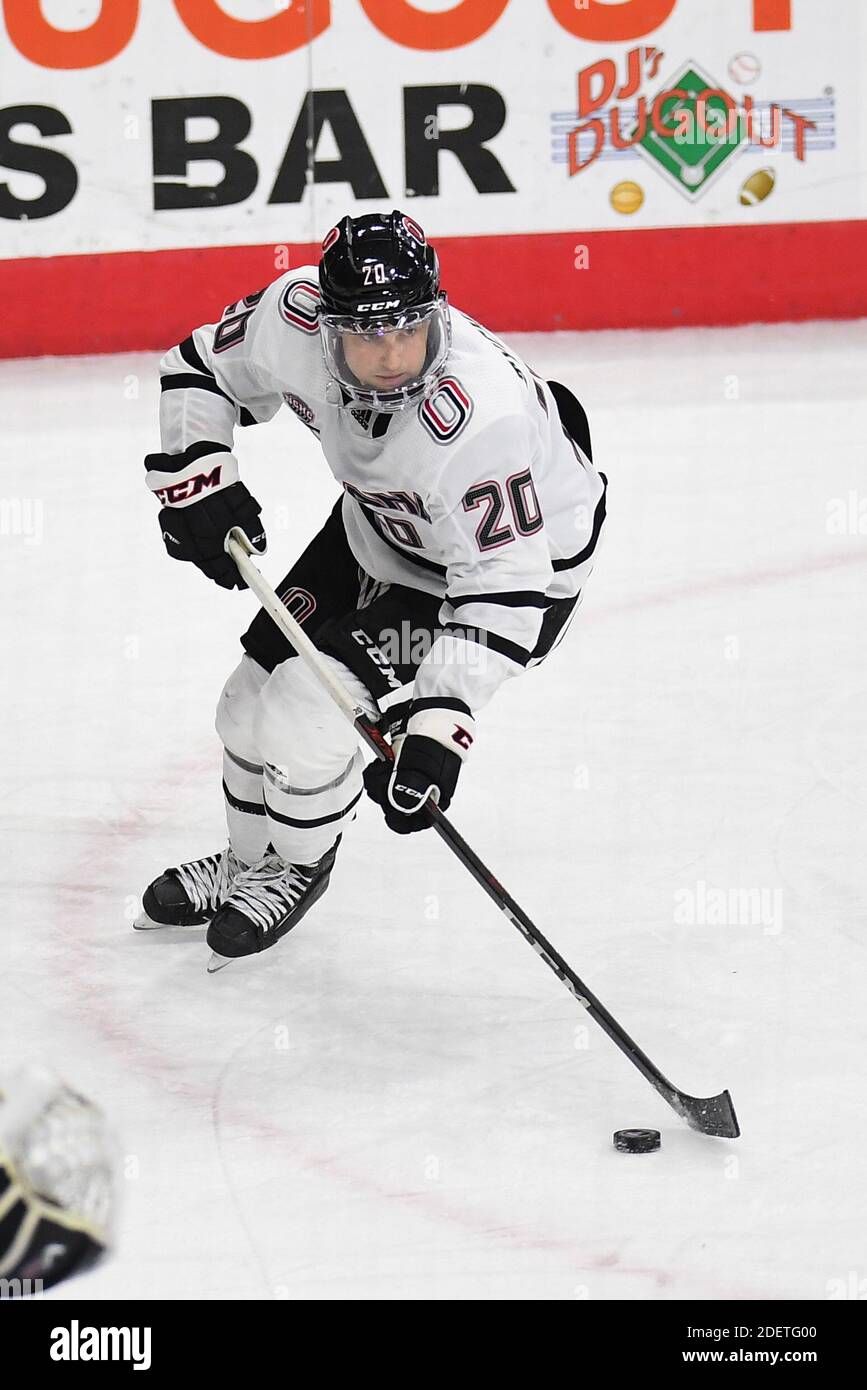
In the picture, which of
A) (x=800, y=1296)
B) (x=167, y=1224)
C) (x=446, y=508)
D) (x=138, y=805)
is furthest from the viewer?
(x=138, y=805)

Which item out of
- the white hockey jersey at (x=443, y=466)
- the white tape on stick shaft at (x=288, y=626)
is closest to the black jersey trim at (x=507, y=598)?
the white hockey jersey at (x=443, y=466)

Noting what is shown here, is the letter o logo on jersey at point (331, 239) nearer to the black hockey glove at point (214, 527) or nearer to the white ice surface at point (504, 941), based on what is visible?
the black hockey glove at point (214, 527)

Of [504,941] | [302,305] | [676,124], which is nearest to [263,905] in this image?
[504,941]

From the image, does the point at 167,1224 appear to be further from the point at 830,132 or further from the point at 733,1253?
the point at 830,132

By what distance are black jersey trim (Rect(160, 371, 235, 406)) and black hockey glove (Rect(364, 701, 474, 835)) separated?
2.49 ft

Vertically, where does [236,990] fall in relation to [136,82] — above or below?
below

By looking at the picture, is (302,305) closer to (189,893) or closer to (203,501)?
(203,501)

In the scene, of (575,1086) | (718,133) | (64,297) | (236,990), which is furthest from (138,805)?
(718,133)

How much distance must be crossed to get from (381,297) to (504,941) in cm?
126

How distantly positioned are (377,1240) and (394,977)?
2.58 ft

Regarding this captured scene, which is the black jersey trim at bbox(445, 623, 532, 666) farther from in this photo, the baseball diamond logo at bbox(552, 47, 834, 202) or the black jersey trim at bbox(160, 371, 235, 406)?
the baseball diamond logo at bbox(552, 47, 834, 202)

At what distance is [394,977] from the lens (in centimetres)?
328

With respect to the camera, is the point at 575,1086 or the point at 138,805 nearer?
the point at 575,1086

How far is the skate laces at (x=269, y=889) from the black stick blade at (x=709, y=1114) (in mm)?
856
